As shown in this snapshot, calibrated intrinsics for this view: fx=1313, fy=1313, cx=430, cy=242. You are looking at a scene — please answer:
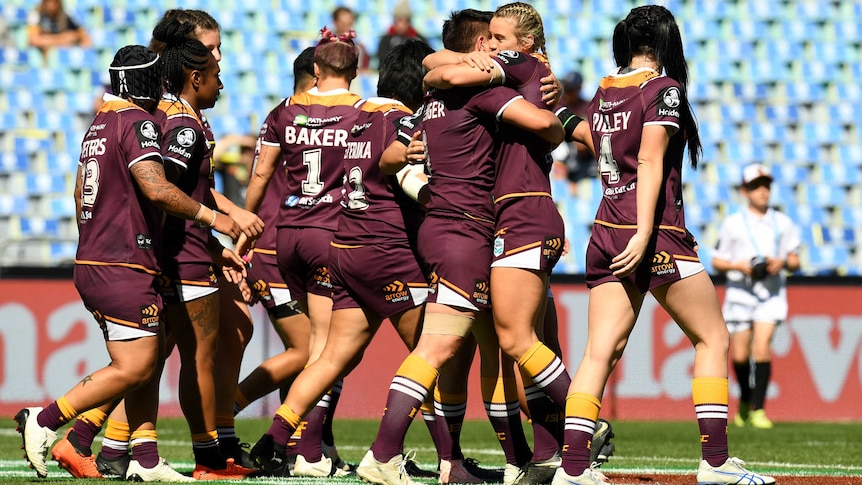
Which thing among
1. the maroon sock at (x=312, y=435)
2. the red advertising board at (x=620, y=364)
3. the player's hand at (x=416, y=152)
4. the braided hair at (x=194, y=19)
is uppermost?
the braided hair at (x=194, y=19)

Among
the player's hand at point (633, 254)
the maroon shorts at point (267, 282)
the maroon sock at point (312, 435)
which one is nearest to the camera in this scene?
the player's hand at point (633, 254)

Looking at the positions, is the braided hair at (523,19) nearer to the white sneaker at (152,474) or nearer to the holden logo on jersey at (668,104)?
the holden logo on jersey at (668,104)

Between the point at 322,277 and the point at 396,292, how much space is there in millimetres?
791

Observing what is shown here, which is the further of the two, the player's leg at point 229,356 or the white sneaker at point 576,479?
the player's leg at point 229,356

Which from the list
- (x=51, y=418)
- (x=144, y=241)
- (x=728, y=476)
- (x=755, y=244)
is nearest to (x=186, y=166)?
(x=144, y=241)

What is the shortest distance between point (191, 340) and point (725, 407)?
2.68 meters

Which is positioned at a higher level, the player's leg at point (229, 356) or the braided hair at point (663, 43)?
the braided hair at point (663, 43)

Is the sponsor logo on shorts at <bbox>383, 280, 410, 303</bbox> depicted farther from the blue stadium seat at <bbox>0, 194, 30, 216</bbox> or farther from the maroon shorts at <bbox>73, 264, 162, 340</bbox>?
the blue stadium seat at <bbox>0, 194, 30, 216</bbox>

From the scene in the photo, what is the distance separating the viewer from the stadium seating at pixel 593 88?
15688 mm

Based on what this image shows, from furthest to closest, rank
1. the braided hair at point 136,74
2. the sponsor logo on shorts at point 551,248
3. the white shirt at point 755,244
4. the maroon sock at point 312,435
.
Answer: the white shirt at point 755,244
the maroon sock at point 312,435
the braided hair at point 136,74
the sponsor logo on shorts at point 551,248

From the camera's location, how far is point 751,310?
12539 mm

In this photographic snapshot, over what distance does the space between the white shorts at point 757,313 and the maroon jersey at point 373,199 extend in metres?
6.29

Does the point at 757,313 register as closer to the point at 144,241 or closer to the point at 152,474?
the point at 152,474

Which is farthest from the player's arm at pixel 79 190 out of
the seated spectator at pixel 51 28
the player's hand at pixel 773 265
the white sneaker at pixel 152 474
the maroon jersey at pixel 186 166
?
the seated spectator at pixel 51 28
